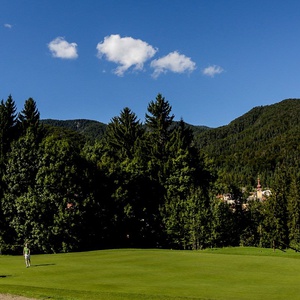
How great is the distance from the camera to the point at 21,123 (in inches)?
2263

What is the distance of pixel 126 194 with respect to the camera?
173 feet

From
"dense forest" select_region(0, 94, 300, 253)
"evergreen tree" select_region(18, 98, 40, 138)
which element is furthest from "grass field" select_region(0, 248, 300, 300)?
"evergreen tree" select_region(18, 98, 40, 138)

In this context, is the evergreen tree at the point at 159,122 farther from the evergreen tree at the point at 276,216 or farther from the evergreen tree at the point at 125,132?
the evergreen tree at the point at 276,216

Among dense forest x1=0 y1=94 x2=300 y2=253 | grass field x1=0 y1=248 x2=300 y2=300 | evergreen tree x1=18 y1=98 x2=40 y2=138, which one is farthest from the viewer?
evergreen tree x1=18 y1=98 x2=40 y2=138

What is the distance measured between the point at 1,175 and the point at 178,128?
2838 cm

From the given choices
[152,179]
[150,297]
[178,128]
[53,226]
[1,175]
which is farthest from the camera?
[178,128]

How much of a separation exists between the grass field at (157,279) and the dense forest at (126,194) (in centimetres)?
1616

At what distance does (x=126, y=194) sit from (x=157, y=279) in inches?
1282

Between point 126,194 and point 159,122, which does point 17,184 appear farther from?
point 159,122

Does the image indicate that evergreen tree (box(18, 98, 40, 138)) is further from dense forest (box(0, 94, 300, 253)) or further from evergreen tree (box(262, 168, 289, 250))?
evergreen tree (box(262, 168, 289, 250))

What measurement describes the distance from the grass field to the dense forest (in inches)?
636

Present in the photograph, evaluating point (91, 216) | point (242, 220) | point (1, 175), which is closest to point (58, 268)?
point (91, 216)

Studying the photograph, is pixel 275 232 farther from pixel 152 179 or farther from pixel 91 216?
pixel 91 216

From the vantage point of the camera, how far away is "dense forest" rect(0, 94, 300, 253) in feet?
151
